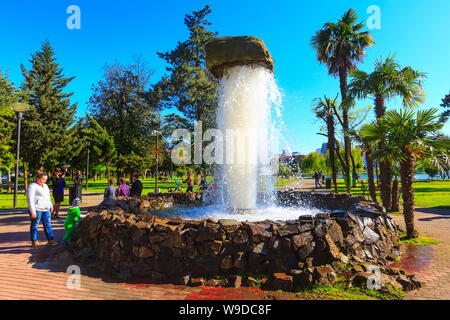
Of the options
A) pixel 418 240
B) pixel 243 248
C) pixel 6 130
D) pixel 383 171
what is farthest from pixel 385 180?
pixel 6 130

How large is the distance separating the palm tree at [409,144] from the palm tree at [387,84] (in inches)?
115

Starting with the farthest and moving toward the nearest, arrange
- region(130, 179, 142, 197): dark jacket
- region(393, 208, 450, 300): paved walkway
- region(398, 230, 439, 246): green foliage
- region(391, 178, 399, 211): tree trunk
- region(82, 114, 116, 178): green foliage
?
region(82, 114, 116, 178): green foliage < region(391, 178, 399, 211): tree trunk < region(130, 179, 142, 197): dark jacket < region(398, 230, 439, 246): green foliage < region(393, 208, 450, 300): paved walkway

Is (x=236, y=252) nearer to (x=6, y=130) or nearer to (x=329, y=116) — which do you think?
(x=329, y=116)

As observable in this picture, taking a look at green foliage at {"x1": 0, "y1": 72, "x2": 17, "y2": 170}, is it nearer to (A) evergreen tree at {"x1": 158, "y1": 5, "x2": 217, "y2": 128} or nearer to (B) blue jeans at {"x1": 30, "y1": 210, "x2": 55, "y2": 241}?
(A) evergreen tree at {"x1": 158, "y1": 5, "x2": 217, "y2": 128}

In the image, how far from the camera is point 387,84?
34.0 feet

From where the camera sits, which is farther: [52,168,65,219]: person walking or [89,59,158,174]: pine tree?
[89,59,158,174]: pine tree

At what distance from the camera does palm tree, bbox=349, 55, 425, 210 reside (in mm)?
9984

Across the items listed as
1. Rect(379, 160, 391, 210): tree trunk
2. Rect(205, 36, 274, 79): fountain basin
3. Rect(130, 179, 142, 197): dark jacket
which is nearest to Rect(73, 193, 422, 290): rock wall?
Rect(130, 179, 142, 197): dark jacket

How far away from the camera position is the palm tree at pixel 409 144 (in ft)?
23.6

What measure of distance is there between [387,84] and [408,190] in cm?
477

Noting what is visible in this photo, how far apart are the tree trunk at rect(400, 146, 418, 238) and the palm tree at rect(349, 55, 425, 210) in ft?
10.4

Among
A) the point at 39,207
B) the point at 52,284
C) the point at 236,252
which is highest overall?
the point at 39,207

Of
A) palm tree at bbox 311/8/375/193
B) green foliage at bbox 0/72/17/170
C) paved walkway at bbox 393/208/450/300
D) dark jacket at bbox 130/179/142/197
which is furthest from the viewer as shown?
green foliage at bbox 0/72/17/170
